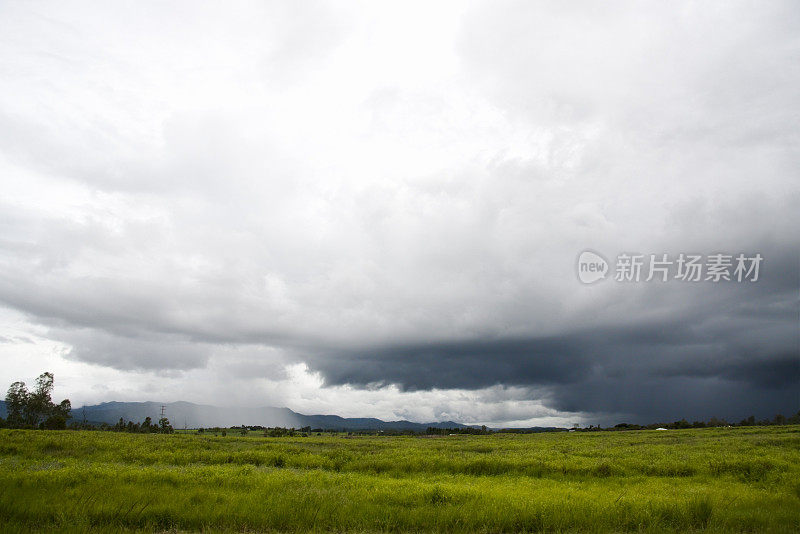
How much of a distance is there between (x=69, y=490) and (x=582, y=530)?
55.2ft

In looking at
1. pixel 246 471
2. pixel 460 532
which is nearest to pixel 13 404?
pixel 246 471

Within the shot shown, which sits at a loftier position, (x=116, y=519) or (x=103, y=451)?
(x=116, y=519)

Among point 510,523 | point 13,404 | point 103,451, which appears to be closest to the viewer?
point 510,523

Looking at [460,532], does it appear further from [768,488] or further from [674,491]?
[768,488]

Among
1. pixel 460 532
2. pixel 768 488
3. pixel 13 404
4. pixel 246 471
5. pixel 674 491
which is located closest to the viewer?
pixel 460 532

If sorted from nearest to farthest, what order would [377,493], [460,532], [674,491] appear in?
1. [460,532]
2. [377,493]
3. [674,491]

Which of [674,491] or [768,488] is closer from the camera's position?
[674,491]

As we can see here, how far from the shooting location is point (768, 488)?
71.5 ft

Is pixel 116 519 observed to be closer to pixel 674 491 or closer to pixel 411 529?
pixel 411 529

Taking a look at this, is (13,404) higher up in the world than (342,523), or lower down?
lower down

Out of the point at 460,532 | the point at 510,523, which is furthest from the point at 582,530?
the point at 460,532

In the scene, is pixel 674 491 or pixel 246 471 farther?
pixel 246 471

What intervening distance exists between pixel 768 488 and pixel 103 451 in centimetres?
4614

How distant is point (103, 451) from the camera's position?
39.4 m
